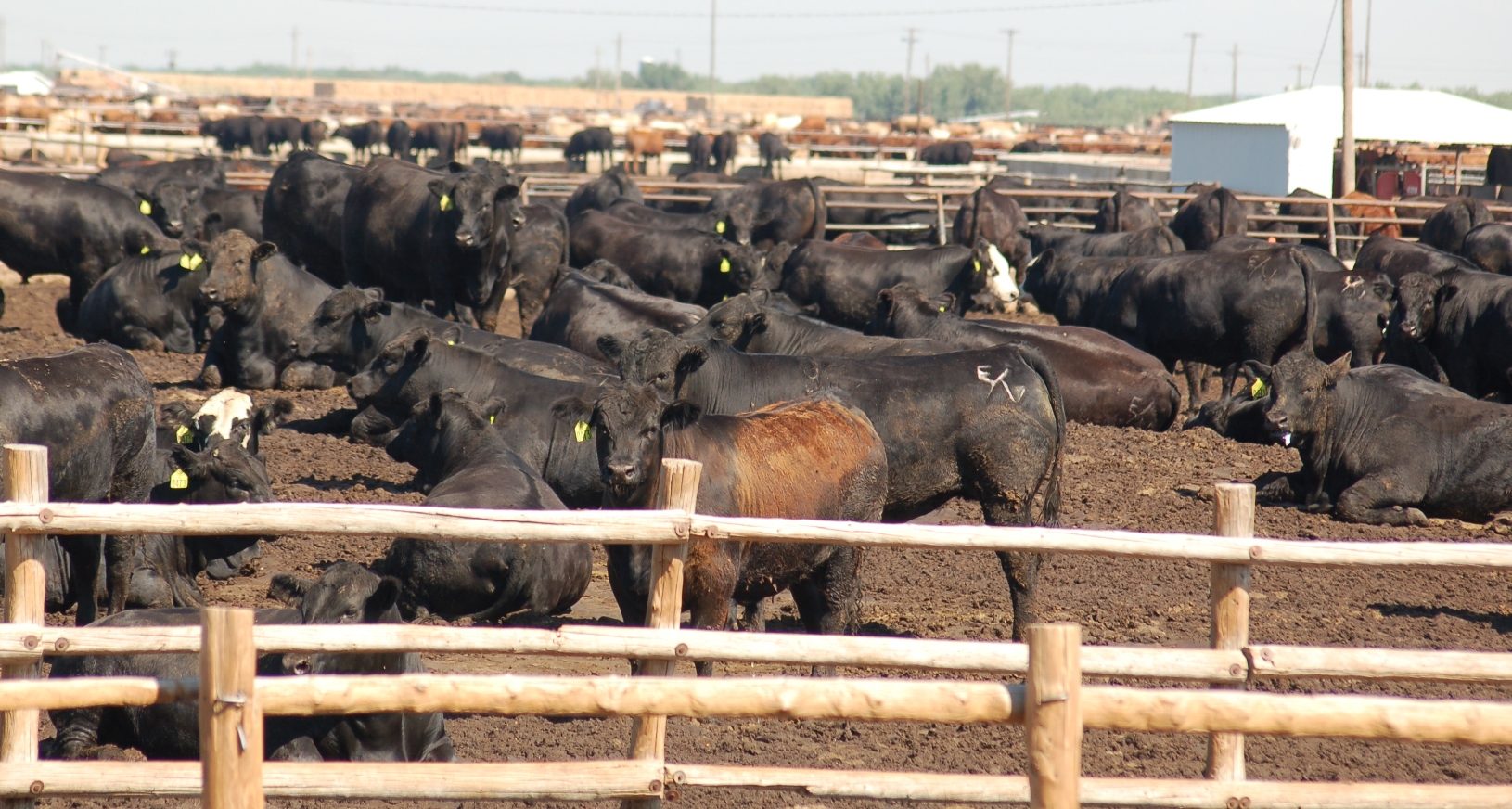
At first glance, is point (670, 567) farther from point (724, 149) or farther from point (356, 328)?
point (724, 149)

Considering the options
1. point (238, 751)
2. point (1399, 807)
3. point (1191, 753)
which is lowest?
point (1191, 753)

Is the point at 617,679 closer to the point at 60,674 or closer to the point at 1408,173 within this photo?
the point at 60,674

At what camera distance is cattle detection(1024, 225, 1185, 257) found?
62.7 ft

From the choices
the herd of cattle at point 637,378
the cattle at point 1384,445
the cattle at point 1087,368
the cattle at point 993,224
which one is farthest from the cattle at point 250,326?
the cattle at point 993,224

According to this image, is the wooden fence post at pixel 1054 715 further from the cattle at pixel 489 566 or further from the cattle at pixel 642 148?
the cattle at pixel 642 148

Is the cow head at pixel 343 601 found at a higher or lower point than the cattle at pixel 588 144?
lower

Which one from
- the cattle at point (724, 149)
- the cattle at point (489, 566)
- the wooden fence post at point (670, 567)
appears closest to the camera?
the wooden fence post at point (670, 567)

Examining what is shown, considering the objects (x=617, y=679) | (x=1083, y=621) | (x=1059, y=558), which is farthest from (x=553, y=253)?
(x=617, y=679)

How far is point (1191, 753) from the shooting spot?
19.8 feet

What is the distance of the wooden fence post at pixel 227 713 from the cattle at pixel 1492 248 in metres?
17.2

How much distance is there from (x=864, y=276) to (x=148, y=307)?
23.2 ft

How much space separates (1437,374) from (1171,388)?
2.97m

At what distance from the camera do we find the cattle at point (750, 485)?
611cm

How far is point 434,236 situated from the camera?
47.9ft
